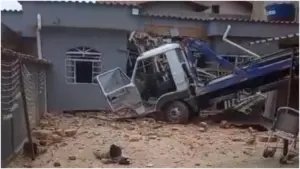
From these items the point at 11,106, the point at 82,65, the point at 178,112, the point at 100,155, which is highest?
→ the point at 11,106

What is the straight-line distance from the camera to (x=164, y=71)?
13.5 m

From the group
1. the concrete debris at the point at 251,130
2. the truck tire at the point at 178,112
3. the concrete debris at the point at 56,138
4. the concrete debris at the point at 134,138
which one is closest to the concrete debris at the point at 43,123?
the concrete debris at the point at 56,138

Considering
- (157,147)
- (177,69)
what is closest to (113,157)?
(157,147)

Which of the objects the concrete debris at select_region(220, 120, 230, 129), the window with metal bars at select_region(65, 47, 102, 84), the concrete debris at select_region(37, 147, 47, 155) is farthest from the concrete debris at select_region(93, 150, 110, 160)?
the window with metal bars at select_region(65, 47, 102, 84)

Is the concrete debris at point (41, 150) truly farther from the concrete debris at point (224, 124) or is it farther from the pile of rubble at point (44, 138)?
the concrete debris at point (224, 124)

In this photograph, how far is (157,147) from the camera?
8922 mm

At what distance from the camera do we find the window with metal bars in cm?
1684

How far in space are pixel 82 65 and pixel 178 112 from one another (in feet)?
16.0

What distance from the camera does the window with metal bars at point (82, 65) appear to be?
663 inches

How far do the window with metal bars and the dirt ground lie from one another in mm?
4294

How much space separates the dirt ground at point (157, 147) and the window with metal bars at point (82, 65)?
4294 millimetres

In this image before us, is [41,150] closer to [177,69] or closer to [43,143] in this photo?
[43,143]

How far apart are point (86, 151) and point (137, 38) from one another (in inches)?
349

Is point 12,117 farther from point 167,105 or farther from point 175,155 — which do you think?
point 167,105
